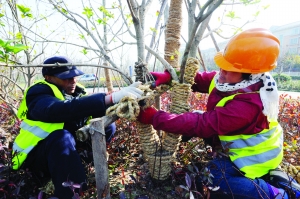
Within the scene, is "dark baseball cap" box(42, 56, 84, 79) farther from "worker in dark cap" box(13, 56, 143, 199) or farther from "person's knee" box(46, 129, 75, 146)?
"person's knee" box(46, 129, 75, 146)

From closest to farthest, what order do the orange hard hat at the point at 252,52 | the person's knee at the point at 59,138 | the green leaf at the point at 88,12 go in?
the orange hard hat at the point at 252,52, the person's knee at the point at 59,138, the green leaf at the point at 88,12

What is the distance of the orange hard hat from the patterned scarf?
7 centimetres

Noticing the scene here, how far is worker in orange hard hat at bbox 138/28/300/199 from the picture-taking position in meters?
1.38

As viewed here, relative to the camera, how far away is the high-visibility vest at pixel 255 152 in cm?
146

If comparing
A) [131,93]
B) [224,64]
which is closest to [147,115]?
[131,93]

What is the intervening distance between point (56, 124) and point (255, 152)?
147cm

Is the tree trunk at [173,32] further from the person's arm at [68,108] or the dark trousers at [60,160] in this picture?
the dark trousers at [60,160]

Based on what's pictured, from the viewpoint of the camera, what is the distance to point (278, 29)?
155 ft

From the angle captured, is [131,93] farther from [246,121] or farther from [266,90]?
[266,90]

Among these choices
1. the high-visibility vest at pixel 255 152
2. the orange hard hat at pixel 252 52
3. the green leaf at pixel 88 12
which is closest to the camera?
the orange hard hat at pixel 252 52

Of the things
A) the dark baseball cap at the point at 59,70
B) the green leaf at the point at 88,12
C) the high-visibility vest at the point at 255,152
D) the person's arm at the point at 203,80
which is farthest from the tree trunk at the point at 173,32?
the green leaf at the point at 88,12

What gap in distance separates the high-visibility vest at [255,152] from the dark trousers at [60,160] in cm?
107

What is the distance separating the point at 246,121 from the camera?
4.60 feet

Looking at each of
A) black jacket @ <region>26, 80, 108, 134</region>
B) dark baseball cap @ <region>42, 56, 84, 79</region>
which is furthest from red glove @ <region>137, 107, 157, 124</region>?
dark baseball cap @ <region>42, 56, 84, 79</region>
